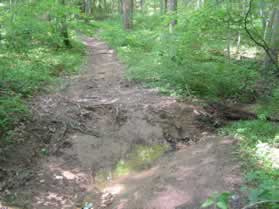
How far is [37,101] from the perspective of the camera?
7449mm

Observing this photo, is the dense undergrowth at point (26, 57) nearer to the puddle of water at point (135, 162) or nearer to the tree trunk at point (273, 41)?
the puddle of water at point (135, 162)

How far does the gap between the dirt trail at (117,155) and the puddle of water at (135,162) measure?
0.02 meters

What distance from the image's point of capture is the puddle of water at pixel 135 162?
576cm

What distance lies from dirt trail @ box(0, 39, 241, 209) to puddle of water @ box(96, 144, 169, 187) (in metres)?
0.02

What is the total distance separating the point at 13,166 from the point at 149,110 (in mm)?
3812

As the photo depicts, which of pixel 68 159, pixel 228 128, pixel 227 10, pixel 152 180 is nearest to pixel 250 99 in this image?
pixel 228 128

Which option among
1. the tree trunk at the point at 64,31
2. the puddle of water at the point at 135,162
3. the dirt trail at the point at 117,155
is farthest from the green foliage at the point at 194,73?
the tree trunk at the point at 64,31

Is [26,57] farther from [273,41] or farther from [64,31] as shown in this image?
[273,41]

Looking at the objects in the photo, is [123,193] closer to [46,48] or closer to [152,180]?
[152,180]

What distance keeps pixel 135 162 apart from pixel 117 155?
1.54ft

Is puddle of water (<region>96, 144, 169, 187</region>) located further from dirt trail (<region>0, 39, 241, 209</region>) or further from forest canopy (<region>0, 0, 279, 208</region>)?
forest canopy (<region>0, 0, 279, 208</region>)

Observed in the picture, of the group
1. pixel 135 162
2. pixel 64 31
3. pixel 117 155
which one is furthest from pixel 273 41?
pixel 64 31

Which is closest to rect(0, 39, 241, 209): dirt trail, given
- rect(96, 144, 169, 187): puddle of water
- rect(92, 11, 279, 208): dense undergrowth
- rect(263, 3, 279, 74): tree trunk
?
rect(96, 144, 169, 187): puddle of water

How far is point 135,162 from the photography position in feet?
20.3
